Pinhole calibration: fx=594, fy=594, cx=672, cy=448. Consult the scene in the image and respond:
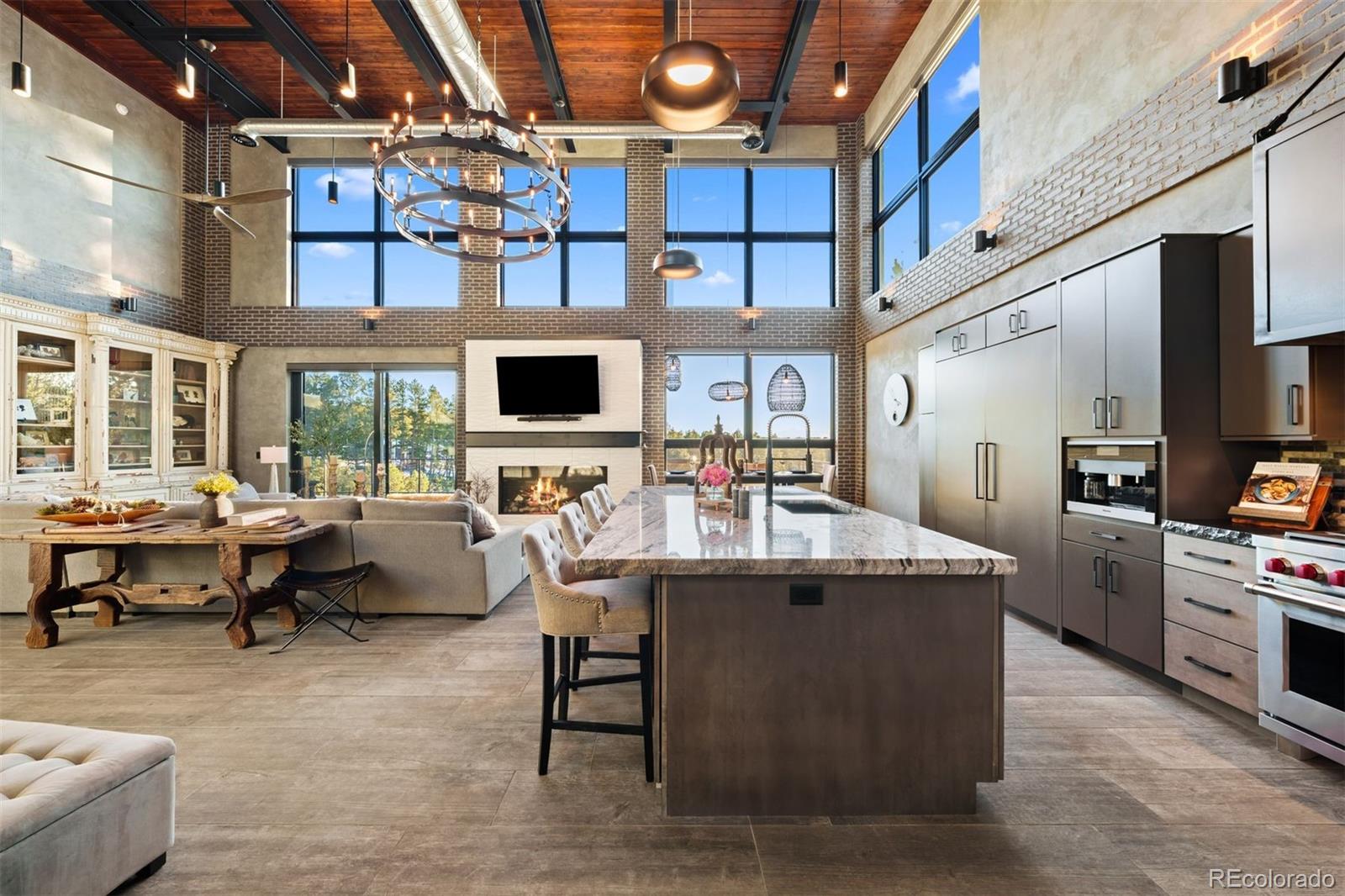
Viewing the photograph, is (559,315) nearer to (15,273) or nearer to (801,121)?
(801,121)

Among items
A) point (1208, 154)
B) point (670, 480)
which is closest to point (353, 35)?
point (670, 480)

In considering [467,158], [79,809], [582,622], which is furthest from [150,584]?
[582,622]

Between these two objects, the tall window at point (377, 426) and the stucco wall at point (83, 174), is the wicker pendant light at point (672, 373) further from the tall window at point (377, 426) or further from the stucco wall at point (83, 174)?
the stucco wall at point (83, 174)

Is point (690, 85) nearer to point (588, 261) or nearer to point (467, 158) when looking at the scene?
point (467, 158)

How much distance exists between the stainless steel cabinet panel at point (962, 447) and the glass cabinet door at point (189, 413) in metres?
8.74

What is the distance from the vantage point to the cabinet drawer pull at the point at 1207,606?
250cm

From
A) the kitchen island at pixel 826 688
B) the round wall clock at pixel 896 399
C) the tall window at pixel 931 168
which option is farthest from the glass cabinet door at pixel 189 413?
the tall window at pixel 931 168

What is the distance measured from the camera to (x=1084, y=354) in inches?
134

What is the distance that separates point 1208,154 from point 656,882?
403cm

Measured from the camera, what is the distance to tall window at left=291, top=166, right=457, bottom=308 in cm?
839

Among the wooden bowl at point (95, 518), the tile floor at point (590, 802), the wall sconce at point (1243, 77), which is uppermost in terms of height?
the wall sconce at point (1243, 77)

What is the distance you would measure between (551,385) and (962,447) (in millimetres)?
5252

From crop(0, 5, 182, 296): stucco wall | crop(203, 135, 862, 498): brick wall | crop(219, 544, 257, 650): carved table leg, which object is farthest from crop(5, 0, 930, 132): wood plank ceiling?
crop(219, 544, 257, 650): carved table leg

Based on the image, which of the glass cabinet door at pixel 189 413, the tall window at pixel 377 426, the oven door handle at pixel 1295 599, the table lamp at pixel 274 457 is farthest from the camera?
the tall window at pixel 377 426
